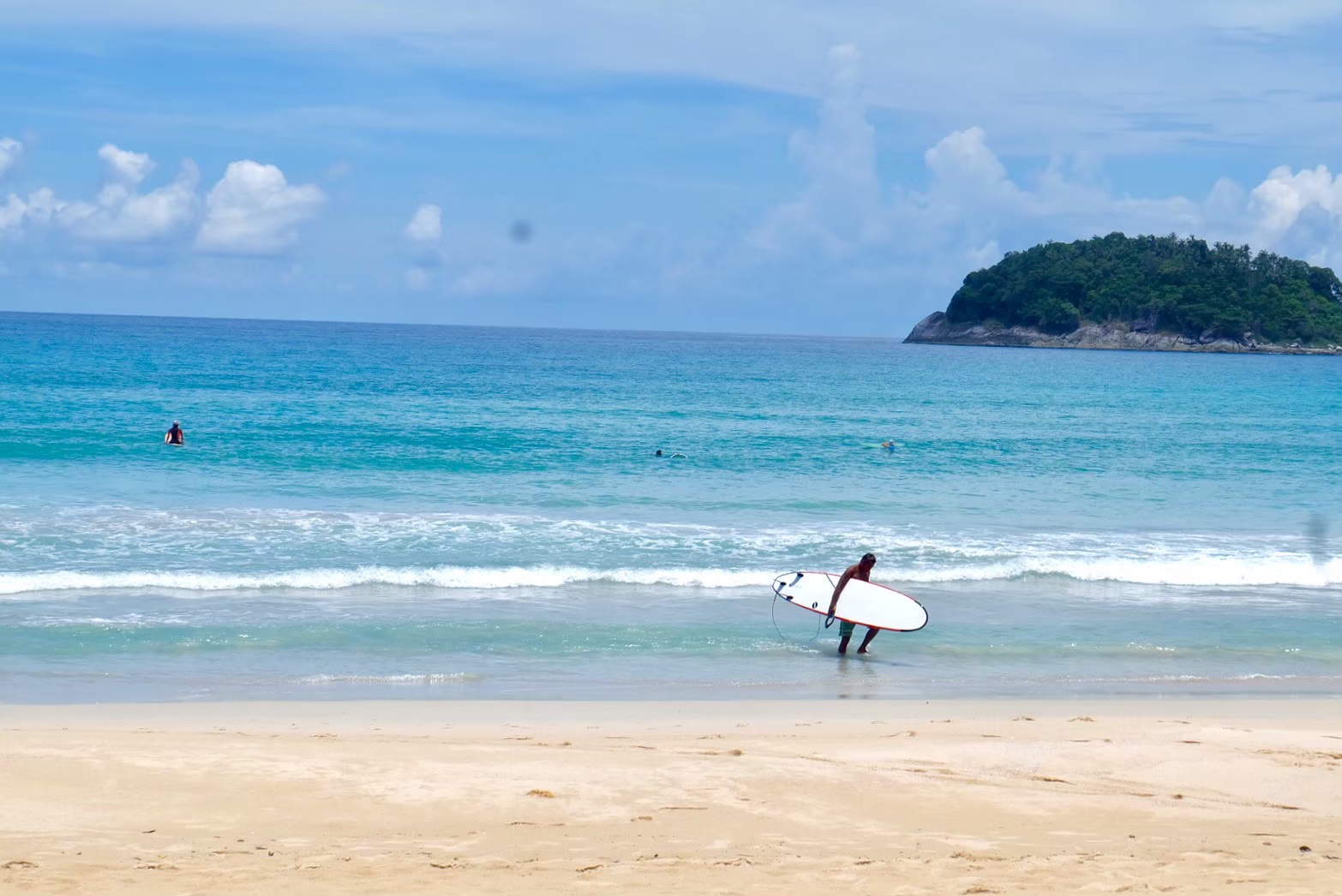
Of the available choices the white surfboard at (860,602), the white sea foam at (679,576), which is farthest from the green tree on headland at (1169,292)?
the white surfboard at (860,602)

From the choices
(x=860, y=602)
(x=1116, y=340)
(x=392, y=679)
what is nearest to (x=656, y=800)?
(x=392, y=679)

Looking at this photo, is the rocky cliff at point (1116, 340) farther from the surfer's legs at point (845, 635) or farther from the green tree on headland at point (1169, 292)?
the surfer's legs at point (845, 635)

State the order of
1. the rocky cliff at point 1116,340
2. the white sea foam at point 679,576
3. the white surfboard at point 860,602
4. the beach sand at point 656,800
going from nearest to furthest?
the beach sand at point 656,800, the white surfboard at point 860,602, the white sea foam at point 679,576, the rocky cliff at point 1116,340

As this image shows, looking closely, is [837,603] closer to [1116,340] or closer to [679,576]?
[679,576]

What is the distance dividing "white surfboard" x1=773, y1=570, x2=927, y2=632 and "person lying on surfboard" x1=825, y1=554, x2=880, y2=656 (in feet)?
0.21

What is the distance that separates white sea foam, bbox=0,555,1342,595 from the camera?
16688mm

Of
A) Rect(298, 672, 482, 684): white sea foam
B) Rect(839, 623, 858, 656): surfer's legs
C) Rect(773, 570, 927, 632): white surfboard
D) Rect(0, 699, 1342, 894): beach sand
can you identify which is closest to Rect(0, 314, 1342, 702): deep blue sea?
Rect(298, 672, 482, 684): white sea foam

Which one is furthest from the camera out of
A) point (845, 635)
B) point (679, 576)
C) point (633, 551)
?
point (633, 551)

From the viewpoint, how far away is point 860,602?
14891mm

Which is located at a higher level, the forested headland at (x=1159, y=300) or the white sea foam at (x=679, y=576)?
the forested headland at (x=1159, y=300)

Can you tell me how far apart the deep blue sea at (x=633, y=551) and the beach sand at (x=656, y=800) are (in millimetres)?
1516

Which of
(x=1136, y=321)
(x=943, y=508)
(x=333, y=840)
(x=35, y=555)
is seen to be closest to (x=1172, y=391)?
(x=943, y=508)

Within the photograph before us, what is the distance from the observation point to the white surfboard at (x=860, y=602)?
14680mm

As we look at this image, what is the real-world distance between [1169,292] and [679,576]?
477 feet
